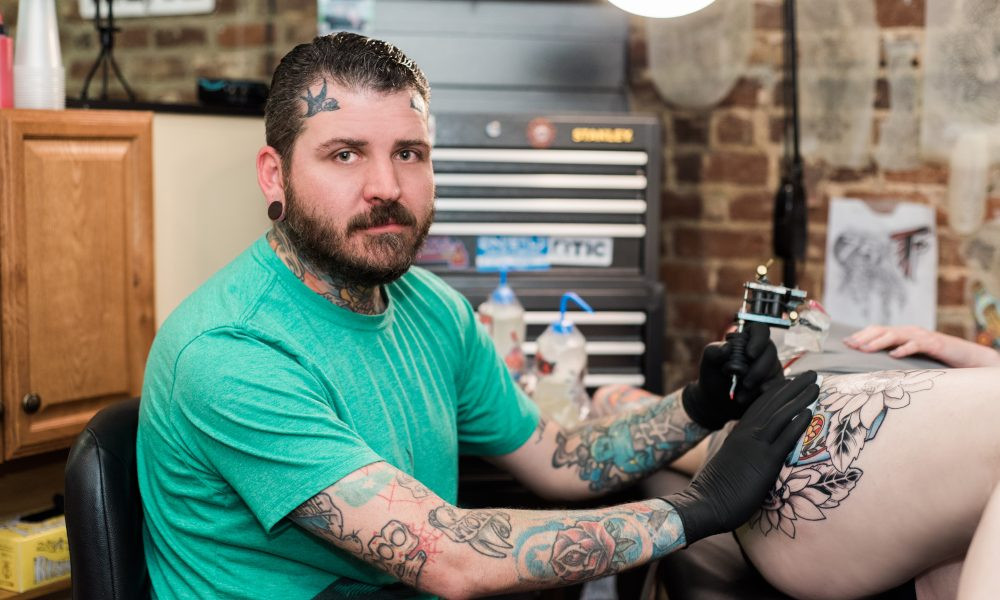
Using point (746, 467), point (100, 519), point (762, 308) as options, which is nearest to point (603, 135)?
point (762, 308)

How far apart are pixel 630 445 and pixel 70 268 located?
0.91 metres

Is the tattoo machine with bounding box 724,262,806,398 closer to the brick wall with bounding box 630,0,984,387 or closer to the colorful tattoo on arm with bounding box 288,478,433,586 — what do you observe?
the colorful tattoo on arm with bounding box 288,478,433,586

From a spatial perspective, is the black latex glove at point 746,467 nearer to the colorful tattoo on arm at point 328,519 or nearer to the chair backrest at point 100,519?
the colorful tattoo on arm at point 328,519

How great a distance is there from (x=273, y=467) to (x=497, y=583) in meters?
0.28

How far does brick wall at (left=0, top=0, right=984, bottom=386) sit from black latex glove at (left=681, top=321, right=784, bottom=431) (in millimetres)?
942

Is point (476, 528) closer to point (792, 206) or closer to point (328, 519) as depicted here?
point (328, 519)

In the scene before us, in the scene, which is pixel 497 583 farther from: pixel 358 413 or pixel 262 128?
pixel 262 128

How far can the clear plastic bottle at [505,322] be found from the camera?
6.48 feet

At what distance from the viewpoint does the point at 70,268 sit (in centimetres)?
158

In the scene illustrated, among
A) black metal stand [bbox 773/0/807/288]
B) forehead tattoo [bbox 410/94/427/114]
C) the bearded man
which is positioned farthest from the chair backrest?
A: black metal stand [bbox 773/0/807/288]

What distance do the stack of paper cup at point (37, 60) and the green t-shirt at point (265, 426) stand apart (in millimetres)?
546

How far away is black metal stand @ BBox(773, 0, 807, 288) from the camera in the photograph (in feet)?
7.14

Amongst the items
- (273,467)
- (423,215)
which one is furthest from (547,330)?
(273,467)

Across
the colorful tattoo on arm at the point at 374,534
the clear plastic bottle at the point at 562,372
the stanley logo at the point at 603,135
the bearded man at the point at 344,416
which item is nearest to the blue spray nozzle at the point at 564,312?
the clear plastic bottle at the point at 562,372
